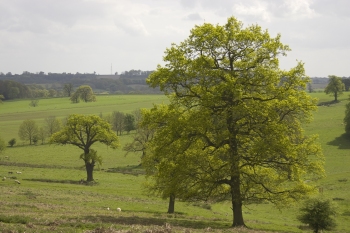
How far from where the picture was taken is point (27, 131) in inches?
4616

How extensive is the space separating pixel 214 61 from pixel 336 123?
97234mm

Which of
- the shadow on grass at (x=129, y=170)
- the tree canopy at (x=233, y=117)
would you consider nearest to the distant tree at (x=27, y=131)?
the shadow on grass at (x=129, y=170)

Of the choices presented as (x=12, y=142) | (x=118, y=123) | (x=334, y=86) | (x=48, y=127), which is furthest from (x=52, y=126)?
(x=334, y=86)

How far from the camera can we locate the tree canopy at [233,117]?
24531mm

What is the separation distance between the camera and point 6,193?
3881 centimetres

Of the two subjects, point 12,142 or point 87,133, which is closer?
point 87,133

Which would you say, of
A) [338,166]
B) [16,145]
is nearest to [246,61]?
[338,166]

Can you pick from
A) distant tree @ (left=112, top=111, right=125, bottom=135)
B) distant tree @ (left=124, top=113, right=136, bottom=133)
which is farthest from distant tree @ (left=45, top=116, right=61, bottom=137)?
distant tree @ (left=124, top=113, right=136, bottom=133)

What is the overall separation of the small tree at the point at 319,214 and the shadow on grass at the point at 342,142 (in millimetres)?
64528

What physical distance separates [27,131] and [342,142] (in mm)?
91165

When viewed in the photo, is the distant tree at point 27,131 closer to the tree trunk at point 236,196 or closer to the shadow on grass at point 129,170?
the shadow on grass at point 129,170

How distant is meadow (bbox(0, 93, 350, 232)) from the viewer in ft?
71.1

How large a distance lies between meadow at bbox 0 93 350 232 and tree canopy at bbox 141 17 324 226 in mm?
3530

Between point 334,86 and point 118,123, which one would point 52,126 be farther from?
point 334,86
